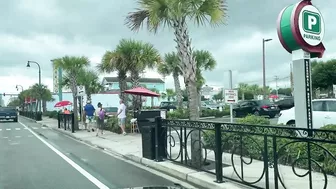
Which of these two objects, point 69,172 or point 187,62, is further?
point 187,62

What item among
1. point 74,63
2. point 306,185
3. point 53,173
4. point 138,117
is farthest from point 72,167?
point 74,63

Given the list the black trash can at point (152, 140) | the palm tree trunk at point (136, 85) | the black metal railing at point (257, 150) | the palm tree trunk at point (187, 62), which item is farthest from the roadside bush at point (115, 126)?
the palm tree trunk at point (187, 62)

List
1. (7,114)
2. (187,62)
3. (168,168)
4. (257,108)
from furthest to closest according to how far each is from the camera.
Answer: (7,114) → (257,108) → (187,62) → (168,168)

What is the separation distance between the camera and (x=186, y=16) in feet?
30.9

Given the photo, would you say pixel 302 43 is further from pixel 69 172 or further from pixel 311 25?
pixel 69 172

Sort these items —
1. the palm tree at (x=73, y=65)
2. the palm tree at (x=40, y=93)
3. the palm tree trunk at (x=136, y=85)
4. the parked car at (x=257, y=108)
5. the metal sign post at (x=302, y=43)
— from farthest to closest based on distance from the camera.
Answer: the palm tree at (x=40, y=93), the parked car at (x=257, y=108), the palm tree at (x=73, y=65), the palm tree trunk at (x=136, y=85), the metal sign post at (x=302, y=43)

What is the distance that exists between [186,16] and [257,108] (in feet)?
65.3

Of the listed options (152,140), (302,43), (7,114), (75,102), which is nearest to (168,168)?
(152,140)

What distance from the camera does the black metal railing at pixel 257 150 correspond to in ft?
17.6

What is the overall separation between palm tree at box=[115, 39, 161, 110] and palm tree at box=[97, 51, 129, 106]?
0.18m

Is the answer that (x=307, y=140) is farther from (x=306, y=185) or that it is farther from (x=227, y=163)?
(x=227, y=163)

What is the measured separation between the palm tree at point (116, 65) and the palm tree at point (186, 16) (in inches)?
502

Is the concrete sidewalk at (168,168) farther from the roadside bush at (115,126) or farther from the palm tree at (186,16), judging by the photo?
the roadside bush at (115,126)

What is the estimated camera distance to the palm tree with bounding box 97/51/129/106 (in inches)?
877
